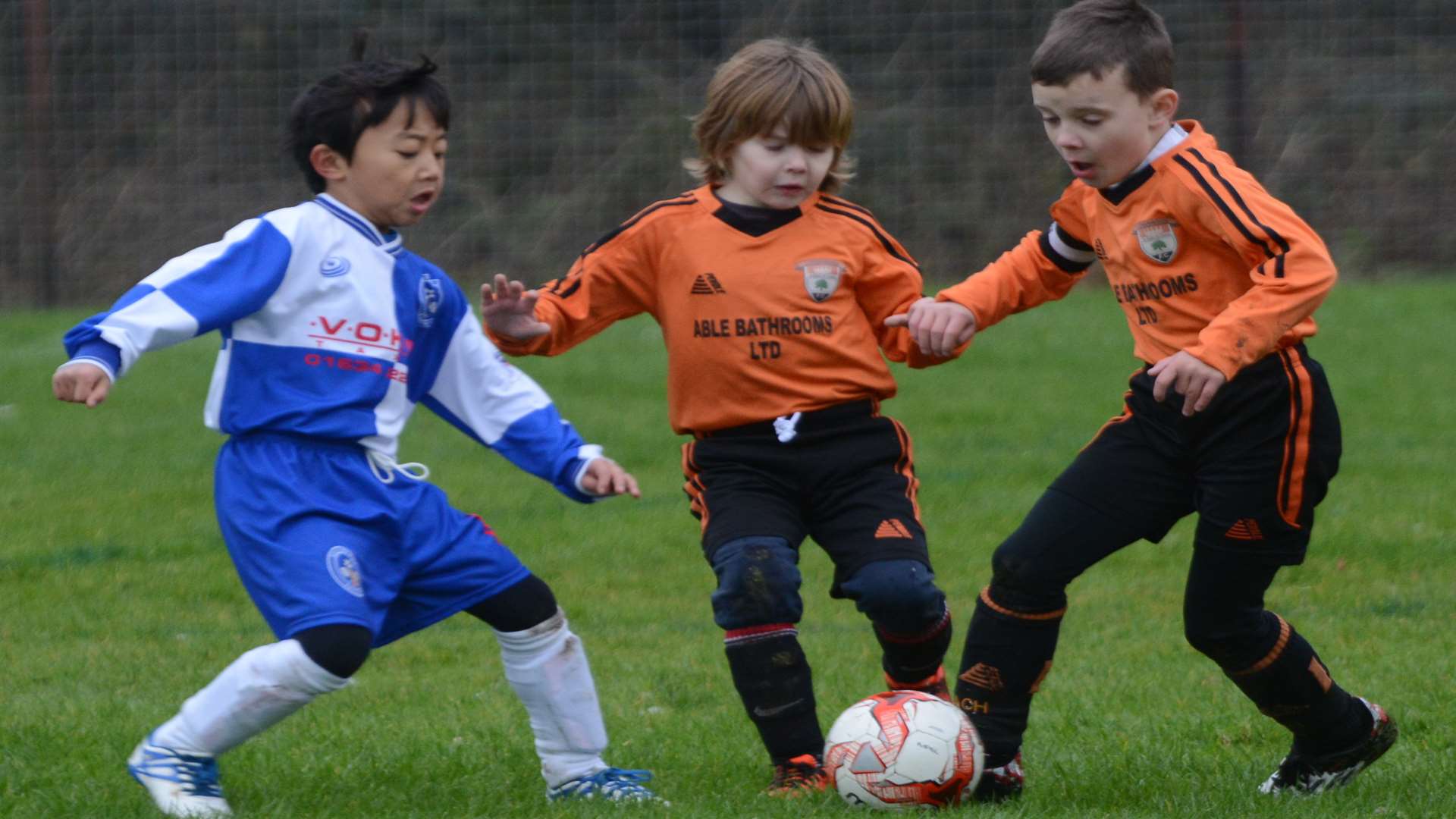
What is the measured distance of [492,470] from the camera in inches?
336

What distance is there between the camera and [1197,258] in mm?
3793

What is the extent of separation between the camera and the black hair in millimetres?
3801

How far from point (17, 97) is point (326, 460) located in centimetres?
1205

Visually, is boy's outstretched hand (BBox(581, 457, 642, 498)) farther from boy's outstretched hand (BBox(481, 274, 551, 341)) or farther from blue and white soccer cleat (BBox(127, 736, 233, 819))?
blue and white soccer cleat (BBox(127, 736, 233, 819))

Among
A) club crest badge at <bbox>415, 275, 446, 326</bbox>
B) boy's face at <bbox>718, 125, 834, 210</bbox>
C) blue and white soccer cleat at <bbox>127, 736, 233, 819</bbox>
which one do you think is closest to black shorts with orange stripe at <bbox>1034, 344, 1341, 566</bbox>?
boy's face at <bbox>718, 125, 834, 210</bbox>

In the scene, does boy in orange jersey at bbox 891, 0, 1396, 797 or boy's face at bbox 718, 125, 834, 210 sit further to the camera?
boy's face at bbox 718, 125, 834, 210

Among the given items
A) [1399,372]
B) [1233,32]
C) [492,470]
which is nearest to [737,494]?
[492,470]

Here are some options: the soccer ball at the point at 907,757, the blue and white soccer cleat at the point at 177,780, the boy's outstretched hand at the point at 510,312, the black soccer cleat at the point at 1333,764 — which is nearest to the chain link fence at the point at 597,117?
the black soccer cleat at the point at 1333,764

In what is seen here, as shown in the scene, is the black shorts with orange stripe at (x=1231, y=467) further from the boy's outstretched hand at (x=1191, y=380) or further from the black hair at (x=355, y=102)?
the black hair at (x=355, y=102)

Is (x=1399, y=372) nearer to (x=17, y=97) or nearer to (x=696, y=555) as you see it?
(x=696, y=555)

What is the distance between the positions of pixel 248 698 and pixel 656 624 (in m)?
2.53

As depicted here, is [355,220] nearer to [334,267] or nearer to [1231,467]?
[334,267]

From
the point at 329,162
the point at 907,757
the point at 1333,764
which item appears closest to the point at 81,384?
the point at 329,162

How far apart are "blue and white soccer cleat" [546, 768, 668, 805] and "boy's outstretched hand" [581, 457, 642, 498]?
0.59m
